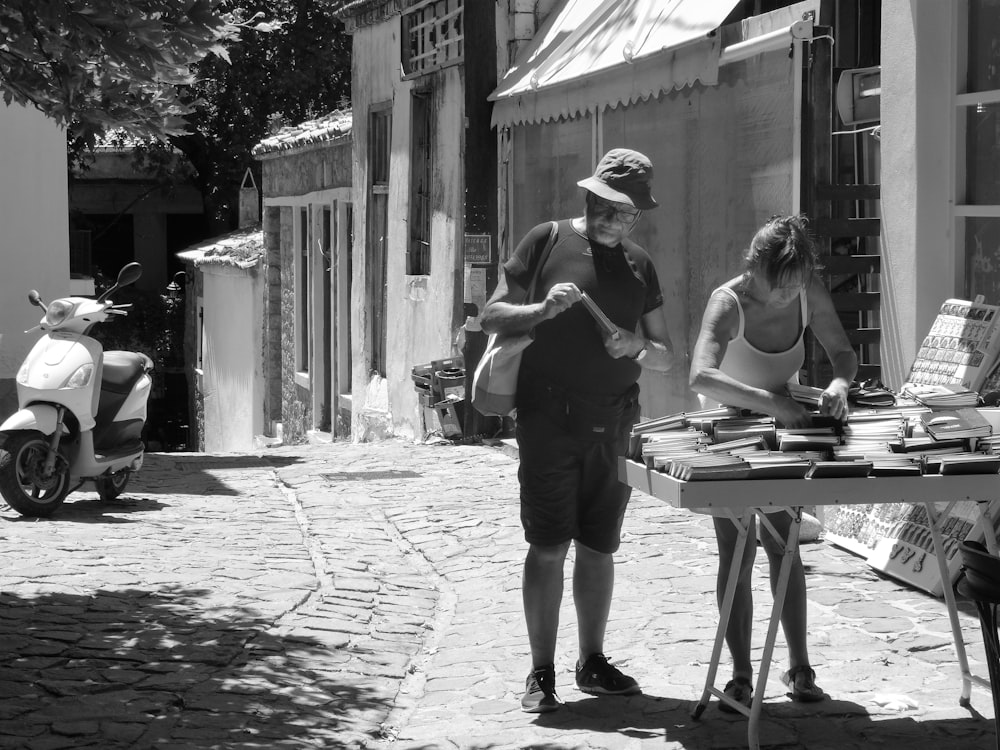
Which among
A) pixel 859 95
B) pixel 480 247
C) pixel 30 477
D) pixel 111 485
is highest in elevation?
pixel 859 95

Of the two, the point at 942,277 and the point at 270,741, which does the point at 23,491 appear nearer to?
the point at 270,741

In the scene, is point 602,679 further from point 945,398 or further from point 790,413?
point 945,398

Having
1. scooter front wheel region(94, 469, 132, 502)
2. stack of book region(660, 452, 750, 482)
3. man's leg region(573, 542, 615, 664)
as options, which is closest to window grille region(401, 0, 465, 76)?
scooter front wheel region(94, 469, 132, 502)

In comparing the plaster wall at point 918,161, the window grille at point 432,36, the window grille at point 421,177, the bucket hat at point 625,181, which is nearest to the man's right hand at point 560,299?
the bucket hat at point 625,181

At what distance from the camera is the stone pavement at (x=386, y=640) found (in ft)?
15.9

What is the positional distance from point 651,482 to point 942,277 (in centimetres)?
326

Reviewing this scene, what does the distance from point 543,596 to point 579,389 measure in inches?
28.4

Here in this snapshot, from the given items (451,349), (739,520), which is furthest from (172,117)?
(451,349)

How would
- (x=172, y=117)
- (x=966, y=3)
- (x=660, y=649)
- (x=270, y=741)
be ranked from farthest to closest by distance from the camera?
(x=966, y=3)
(x=172, y=117)
(x=660, y=649)
(x=270, y=741)

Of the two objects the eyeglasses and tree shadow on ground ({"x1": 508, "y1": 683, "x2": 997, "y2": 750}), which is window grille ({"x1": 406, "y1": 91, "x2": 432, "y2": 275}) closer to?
the eyeglasses

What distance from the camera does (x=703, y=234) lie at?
931 cm

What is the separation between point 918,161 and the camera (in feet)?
23.1

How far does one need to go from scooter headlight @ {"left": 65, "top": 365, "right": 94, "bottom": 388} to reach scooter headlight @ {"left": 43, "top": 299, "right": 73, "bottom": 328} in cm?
47

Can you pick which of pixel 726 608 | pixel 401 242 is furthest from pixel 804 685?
pixel 401 242
